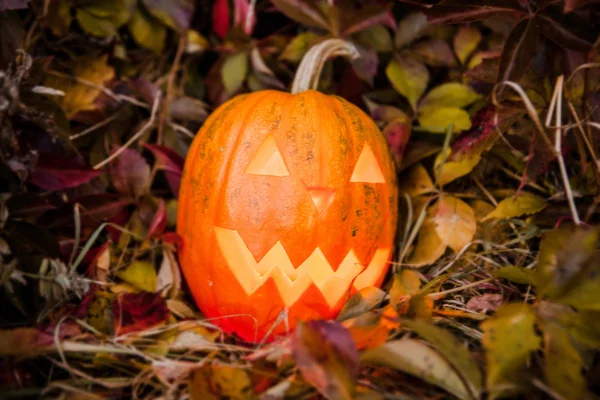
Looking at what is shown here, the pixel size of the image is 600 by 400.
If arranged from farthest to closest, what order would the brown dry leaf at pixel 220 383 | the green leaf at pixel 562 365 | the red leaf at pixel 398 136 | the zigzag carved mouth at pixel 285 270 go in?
the red leaf at pixel 398 136
the zigzag carved mouth at pixel 285 270
the brown dry leaf at pixel 220 383
the green leaf at pixel 562 365

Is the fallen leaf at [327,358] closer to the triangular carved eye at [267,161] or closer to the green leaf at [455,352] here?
the green leaf at [455,352]

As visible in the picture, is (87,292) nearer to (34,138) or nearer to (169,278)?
(169,278)

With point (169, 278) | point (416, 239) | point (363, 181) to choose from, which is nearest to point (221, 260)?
point (169, 278)

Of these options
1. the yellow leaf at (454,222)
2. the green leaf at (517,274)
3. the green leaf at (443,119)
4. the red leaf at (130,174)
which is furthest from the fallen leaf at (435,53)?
the red leaf at (130,174)

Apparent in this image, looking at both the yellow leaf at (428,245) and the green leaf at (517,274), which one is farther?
the yellow leaf at (428,245)

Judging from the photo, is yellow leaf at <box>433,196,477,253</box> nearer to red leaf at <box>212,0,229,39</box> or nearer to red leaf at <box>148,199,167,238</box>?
red leaf at <box>148,199,167,238</box>

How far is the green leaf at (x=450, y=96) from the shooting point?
1229 millimetres

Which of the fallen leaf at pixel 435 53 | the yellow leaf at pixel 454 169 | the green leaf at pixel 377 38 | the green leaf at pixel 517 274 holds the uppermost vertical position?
the green leaf at pixel 377 38

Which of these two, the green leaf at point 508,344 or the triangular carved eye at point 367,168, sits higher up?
the triangular carved eye at point 367,168

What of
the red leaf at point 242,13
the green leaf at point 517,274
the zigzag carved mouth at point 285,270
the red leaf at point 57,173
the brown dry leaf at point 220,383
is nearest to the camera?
the brown dry leaf at point 220,383

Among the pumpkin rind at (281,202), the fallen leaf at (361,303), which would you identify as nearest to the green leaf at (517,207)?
the pumpkin rind at (281,202)

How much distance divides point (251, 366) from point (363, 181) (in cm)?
43

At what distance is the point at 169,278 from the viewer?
3.72 ft

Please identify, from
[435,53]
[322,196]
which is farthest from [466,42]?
[322,196]
